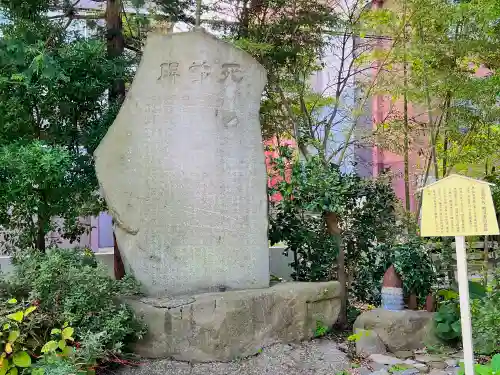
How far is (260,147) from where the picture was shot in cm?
477

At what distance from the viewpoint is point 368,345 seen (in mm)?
4543

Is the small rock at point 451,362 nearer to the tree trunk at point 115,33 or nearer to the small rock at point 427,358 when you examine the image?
the small rock at point 427,358

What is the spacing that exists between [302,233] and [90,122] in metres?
2.65

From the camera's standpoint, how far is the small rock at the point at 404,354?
4.49m

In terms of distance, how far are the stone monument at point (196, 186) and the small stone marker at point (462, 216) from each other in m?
1.76

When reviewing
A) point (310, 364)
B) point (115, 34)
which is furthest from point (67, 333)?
point (115, 34)

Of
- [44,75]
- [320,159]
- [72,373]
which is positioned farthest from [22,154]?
[320,159]

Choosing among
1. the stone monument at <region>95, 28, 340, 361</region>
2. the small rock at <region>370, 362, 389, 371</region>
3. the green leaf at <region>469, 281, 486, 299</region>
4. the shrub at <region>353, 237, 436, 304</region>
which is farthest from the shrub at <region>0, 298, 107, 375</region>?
the green leaf at <region>469, 281, 486, 299</region>

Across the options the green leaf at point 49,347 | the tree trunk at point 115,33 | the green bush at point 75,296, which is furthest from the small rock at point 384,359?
the tree trunk at point 115,33

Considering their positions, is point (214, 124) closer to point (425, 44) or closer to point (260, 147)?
point (260, 147)

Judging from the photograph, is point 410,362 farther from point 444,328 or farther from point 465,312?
point 465,312

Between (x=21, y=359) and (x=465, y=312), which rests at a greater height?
(x=465, y=312)

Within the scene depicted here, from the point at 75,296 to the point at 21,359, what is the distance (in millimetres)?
566

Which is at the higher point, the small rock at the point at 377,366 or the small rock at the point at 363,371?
the small rock at the point at 377,366
